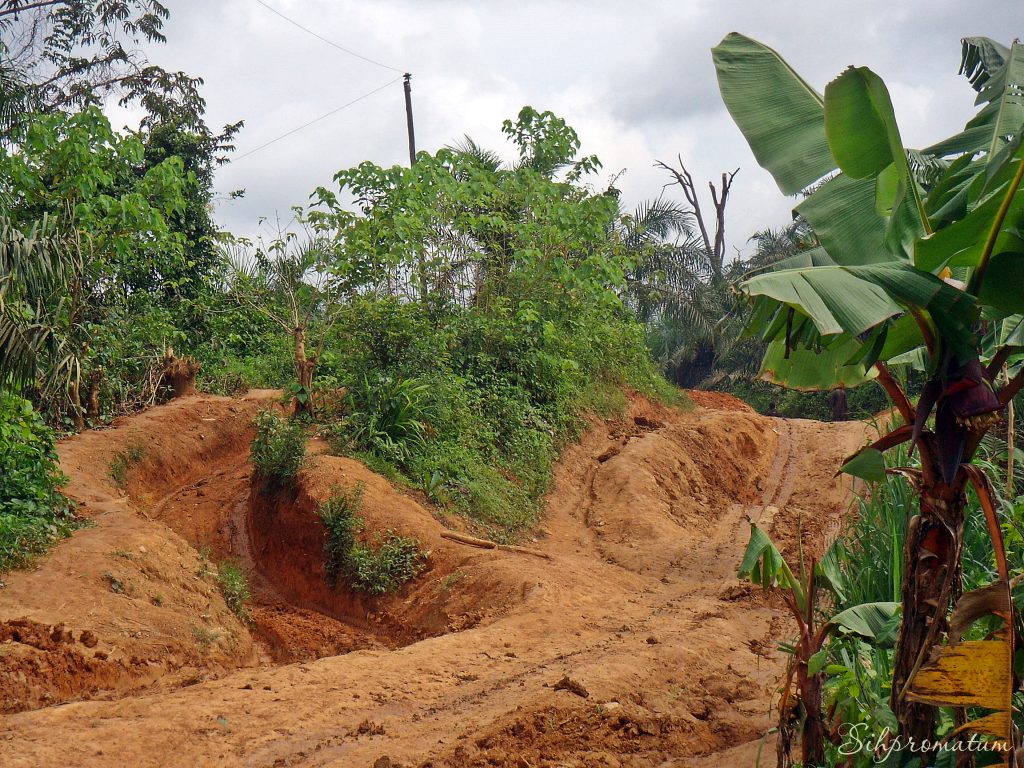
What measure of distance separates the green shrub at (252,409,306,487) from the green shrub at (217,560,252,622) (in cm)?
139

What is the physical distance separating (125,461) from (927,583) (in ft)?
33.3

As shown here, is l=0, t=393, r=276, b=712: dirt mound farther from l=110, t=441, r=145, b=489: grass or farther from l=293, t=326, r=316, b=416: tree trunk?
l=293, t=326, r=316, b=416: tree trunk

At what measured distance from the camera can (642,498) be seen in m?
11.9

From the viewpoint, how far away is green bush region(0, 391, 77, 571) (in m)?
7.08

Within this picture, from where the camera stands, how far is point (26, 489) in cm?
754

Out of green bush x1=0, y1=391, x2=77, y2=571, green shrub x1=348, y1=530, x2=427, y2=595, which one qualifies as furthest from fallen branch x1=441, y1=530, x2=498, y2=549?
green bush x1=0, y1=391, x2=77, y2=571

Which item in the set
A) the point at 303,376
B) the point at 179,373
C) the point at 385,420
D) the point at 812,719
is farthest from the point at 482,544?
the point at 179,373

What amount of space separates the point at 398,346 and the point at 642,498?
3.96m

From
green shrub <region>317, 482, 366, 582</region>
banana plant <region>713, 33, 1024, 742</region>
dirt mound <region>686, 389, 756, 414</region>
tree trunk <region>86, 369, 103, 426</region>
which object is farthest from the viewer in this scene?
dirt mound <region>686, 389, 756, 414</region>

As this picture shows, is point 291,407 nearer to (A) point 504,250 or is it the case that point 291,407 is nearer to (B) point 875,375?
(A) point 504,250

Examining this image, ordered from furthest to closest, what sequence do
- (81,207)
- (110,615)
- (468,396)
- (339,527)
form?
(468,396) → (81,207) → (339,527) → (110,615)

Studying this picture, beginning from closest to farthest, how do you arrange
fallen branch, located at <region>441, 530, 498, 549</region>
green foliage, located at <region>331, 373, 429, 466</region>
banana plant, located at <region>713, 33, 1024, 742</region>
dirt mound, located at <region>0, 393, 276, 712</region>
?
banana plant, located at <region>713, 33, 1024, 742</region> → dirt mound, located at <region>0, 393, 276, 712</region> → fallen branch, located at <region>441, 530, 498, 549</region> → green foliage, located at <region>331, 373, 429, 466</region>

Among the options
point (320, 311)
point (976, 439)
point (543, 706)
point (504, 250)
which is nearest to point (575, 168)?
point (504, 250)

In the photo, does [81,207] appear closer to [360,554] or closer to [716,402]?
[360,554]
